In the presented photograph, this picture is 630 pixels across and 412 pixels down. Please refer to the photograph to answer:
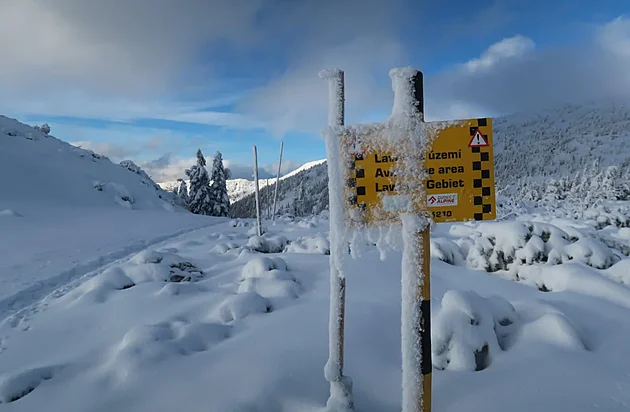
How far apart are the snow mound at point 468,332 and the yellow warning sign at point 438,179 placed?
1.89 meters

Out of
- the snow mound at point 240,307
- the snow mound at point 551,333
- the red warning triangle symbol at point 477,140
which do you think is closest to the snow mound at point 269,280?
the snow mound at point 240,307

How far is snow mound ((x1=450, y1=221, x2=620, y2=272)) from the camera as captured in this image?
641 cm

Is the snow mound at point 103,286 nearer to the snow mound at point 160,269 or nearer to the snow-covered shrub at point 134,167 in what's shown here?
the snow mound at point 160,269

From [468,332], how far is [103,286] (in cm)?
579

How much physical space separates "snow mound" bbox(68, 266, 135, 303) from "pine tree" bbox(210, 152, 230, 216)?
3486cm

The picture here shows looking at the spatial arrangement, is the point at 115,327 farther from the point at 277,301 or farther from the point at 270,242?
the point at 270,242

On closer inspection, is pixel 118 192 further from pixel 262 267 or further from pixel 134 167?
pixel 262 267

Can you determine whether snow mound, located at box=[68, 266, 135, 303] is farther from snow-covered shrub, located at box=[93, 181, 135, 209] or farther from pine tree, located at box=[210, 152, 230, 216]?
pine tree, located at box=[210, 152, 230, 216]

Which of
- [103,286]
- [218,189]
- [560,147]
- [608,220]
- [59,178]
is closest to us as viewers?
[103,286]

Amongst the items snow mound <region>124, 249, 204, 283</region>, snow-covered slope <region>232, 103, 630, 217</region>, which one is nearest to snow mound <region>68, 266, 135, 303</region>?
snow mound <region>124, 249, 204, 283</region>

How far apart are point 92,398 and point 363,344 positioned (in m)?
2.55

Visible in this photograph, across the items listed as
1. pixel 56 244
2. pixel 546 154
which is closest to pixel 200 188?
pixel 56 244

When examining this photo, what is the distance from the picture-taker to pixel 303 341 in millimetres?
3688

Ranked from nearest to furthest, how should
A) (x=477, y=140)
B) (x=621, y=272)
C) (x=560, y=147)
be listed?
(x=477, y=140) → (x=621, y=272) → (x=560, y=147)
